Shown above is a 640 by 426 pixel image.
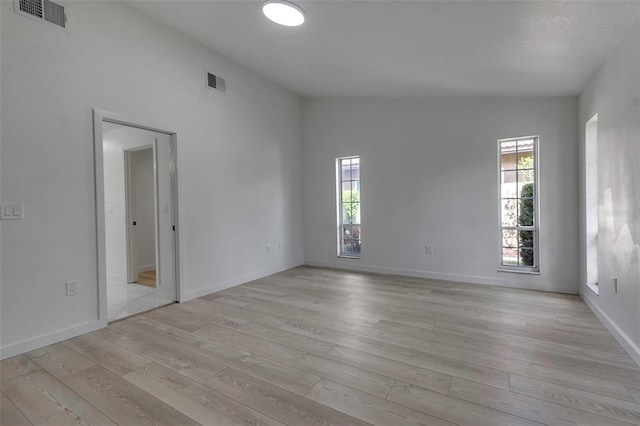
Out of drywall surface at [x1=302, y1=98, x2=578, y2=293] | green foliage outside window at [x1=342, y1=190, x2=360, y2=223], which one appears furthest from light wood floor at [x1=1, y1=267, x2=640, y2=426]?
green foliage outside window at [x1=342, y1=190, x2=360, y2=223]

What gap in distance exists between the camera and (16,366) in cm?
222

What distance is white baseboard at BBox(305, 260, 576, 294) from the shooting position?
161 inches

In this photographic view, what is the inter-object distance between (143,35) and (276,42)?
56.7 inches

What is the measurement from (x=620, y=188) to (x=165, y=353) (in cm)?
393

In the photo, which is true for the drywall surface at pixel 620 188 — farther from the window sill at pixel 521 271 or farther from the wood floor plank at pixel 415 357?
the wood floor plank at pixel 415 357

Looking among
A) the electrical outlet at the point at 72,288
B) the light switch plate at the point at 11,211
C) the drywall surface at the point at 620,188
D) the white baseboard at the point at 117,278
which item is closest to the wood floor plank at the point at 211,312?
the electrical outlet at the point at 72,288

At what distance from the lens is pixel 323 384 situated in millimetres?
1950

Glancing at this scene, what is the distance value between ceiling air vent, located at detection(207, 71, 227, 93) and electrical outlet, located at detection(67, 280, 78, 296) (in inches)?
108

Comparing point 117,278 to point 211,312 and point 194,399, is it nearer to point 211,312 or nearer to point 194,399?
point 211,312

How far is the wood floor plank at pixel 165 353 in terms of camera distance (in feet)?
6.98

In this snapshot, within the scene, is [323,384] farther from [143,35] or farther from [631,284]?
[143,35]

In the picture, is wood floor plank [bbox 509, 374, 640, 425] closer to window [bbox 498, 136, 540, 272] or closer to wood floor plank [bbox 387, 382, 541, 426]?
wood floor plank [bbox 387, 382, 541, 426]

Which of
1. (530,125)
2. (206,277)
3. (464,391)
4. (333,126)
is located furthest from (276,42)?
(464,391)

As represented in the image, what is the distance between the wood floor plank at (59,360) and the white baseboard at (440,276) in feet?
12.7
